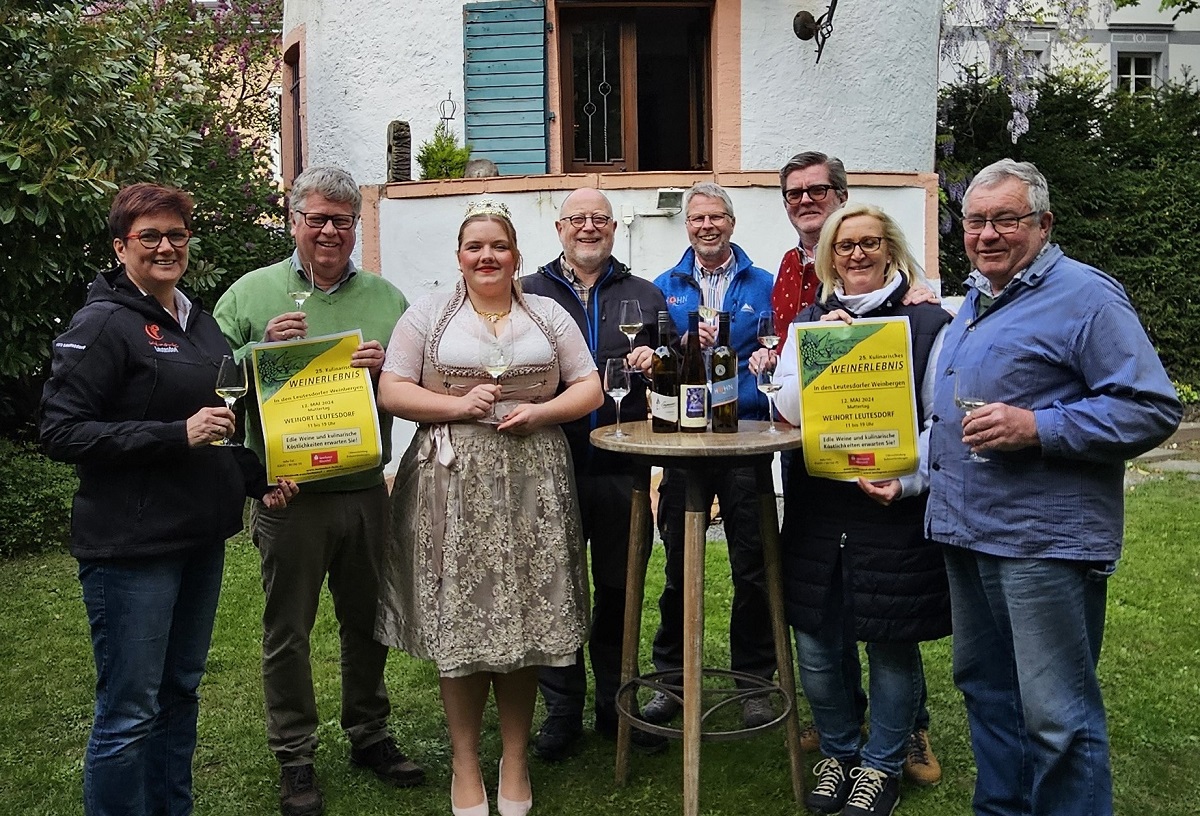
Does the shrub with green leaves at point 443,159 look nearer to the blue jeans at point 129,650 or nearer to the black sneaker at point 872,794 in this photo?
the blue jeans at point 129,650

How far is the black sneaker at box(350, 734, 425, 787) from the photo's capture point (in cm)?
424

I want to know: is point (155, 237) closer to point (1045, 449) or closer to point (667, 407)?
point (667, 407)

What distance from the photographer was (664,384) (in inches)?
159

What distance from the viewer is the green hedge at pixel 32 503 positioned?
27.5 feet

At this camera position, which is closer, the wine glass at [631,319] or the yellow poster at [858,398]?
the yellow poster at [858,398]

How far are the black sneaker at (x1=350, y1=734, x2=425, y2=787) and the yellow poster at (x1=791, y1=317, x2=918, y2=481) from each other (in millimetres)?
1914

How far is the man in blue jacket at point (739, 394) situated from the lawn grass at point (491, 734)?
0.39 metres

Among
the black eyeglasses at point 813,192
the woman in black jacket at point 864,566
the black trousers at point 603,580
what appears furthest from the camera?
the black trousers at point 603,580

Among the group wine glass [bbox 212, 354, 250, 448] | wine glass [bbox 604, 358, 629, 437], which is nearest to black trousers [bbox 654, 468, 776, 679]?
wine glass [bbox 604, 358, 629, 437]

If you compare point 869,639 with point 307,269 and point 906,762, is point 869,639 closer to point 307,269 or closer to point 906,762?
point 906,762

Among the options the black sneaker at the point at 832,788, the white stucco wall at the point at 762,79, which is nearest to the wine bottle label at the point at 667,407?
the black sneaker at the point at 832,788

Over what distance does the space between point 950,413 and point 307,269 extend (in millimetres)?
2145

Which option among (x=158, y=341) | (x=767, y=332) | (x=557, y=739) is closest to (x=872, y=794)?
(x=557, y=739)

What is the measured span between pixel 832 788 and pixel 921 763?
0.44 metres
